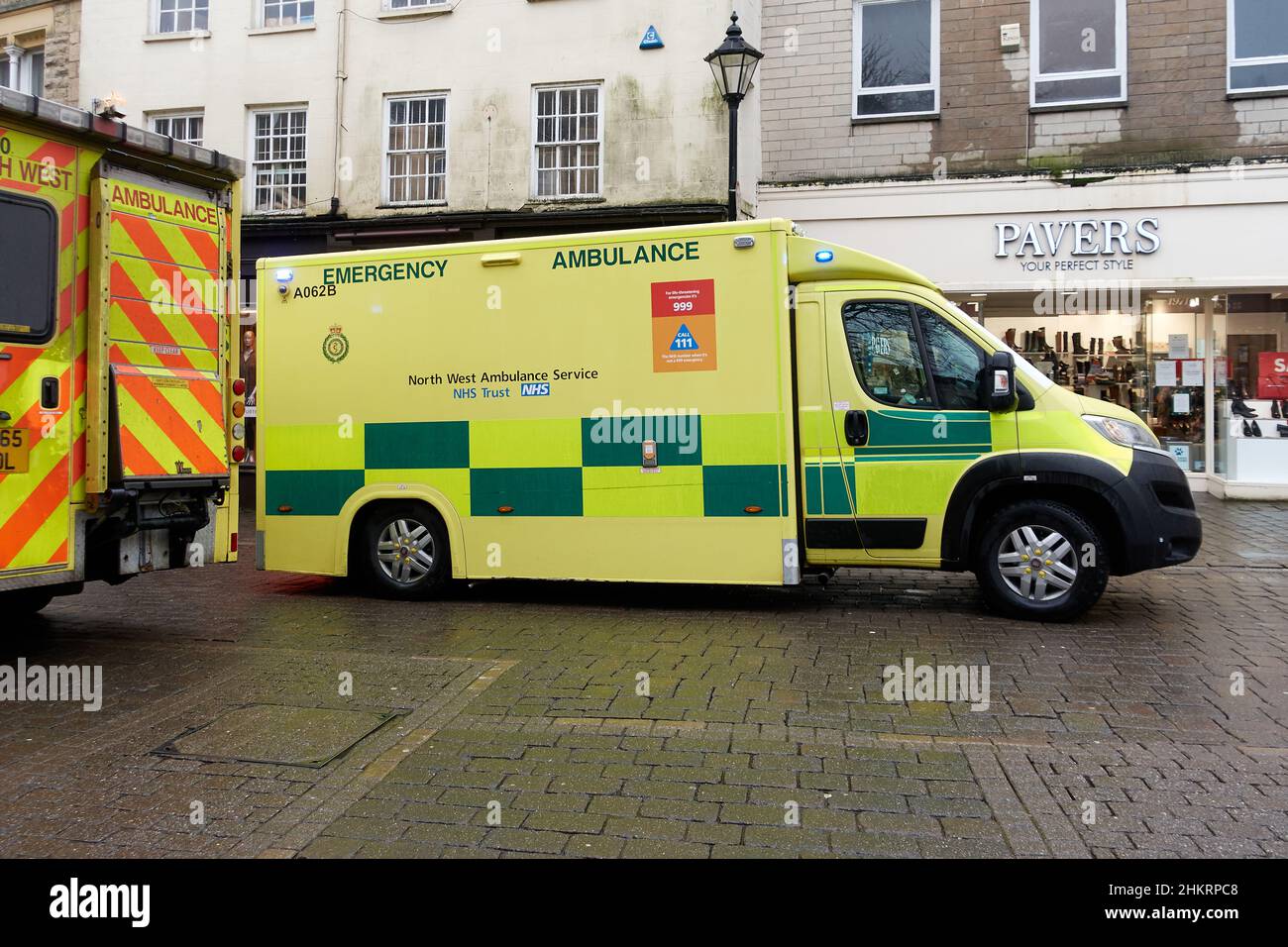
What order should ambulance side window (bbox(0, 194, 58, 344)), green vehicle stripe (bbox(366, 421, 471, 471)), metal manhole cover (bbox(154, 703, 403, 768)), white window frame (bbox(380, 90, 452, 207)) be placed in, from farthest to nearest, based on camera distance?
1. white window frame (bbox(380, 90, 452, 207))
2. green vehicle stripe (bbox(366, 421, 471, 471))
3. ambulance side window (bbox(0, 194, 58, 344))
4. metal manhole cover (bbox(154, 703, 403, 768))

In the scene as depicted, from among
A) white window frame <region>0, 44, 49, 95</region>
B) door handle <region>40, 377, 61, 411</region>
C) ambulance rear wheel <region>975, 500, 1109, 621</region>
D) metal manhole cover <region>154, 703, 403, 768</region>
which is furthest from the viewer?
white window frame <region>0, 44, 49, 95</region>

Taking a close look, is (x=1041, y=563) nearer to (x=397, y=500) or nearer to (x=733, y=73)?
(x=397, y=500)

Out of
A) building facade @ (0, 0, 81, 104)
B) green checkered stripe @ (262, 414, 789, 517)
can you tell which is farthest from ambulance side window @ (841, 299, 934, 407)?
building facade @ (0, 0, 81, 104)

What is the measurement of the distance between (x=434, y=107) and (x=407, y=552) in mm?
10318

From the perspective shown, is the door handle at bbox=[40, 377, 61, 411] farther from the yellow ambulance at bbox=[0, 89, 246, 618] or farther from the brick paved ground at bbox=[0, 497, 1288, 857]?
the brick paved ground at bbox=[0, 497, 1288, 857]

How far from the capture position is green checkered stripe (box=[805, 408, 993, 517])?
7.48m

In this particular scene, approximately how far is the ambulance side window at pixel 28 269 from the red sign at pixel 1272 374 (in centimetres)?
1500

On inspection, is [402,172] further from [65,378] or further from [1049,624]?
[1049,624]

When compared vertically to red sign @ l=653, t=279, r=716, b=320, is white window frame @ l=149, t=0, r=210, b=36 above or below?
above

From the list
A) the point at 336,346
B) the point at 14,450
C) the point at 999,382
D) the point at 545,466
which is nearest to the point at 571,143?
the point at 336,346

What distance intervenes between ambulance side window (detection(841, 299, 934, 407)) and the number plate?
5435mm

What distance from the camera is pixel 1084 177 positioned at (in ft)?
47.9

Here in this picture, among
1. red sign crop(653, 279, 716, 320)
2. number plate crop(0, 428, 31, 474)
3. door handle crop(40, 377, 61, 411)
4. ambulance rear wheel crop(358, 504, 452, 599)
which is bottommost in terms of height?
ambulance rear wheel crop(358, 504, 452, 599)
